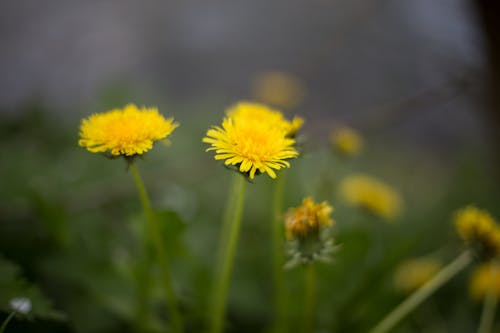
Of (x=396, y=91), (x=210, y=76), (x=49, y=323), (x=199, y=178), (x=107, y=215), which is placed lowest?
(x=49, y=323)

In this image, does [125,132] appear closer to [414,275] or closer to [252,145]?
[252,145]

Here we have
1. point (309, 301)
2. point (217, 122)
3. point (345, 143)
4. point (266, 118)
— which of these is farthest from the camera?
point (217, 122)

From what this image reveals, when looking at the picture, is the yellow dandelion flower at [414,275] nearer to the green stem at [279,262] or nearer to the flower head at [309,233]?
the green stem at [279,262]

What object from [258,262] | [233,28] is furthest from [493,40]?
[233,28]

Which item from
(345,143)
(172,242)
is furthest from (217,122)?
(172,242)

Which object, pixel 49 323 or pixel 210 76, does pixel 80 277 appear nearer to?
pixel 49 323

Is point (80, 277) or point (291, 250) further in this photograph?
point (80, 277)

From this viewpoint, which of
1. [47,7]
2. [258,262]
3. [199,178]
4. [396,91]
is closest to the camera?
[258,262]
